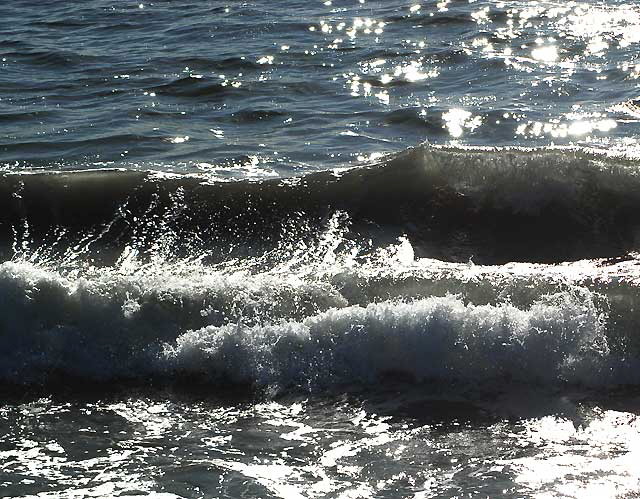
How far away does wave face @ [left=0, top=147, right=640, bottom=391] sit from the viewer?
6.67 meters

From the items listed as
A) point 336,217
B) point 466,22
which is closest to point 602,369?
point 336,217

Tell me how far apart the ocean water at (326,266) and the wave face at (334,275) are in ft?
0.06

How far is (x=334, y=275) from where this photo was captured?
7648mm

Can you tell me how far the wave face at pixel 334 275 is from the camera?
263 inches

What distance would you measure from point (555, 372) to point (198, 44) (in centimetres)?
911

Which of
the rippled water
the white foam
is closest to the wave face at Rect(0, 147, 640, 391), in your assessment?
the white foam

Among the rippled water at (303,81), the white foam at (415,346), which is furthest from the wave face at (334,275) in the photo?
the rippled water at (303,81)

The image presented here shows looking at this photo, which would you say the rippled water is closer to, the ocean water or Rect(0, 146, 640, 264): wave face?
the ocean water

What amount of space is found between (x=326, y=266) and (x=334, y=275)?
0.25 metres

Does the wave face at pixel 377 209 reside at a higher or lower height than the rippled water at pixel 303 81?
lower

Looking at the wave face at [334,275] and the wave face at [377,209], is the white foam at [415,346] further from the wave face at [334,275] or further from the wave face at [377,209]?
the wave face at [377,209]

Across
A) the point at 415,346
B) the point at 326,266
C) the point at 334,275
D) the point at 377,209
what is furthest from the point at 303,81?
the point at 415,346

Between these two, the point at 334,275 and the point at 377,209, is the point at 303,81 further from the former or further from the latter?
the point at 334,275

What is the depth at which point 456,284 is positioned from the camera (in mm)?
7406
